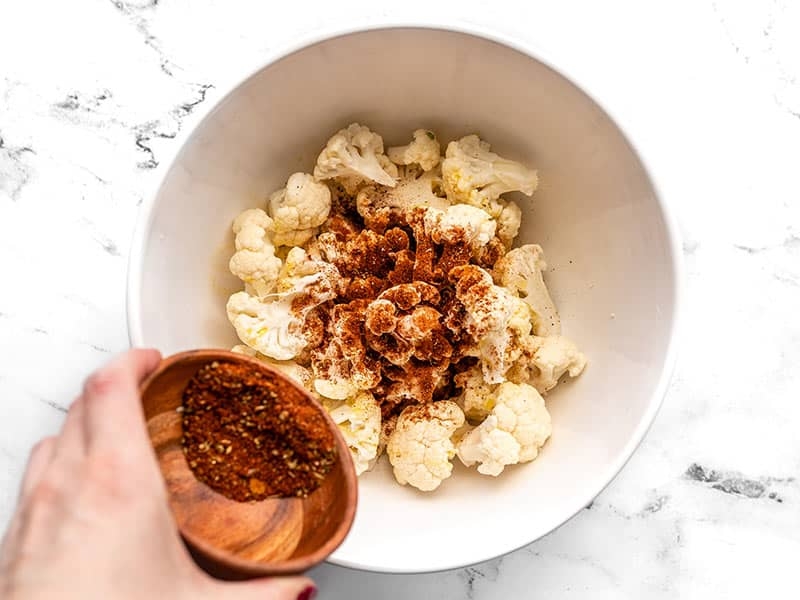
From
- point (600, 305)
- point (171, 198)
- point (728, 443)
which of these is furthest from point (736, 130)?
point (171, 198)

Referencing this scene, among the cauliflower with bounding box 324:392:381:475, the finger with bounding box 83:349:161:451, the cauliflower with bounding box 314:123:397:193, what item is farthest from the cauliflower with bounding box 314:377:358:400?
the finger with bounding box 83:349:161:451

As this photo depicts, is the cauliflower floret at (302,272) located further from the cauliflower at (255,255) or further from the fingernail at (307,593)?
the fingernail at (307,593)

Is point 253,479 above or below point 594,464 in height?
below

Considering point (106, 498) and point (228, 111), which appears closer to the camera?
point (106, 498)

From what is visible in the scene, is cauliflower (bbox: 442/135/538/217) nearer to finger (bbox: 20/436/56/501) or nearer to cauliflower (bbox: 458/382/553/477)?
cauliflower (bbox: 458/382/553/477)

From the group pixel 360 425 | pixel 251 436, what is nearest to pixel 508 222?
pixel 360 425

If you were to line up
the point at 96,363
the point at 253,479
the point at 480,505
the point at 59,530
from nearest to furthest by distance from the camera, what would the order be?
the point at 59,530
the point at 253,479
the point at 480,505
the point at 96,363

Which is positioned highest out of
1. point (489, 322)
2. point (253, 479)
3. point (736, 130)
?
point (736, 130)

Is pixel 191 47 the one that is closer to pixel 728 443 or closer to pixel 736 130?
pixel 736 130
